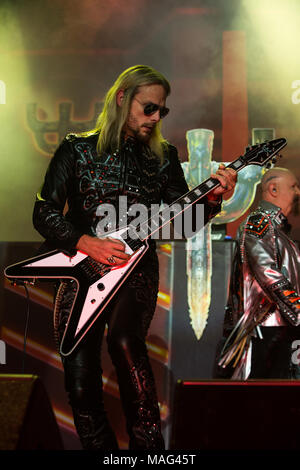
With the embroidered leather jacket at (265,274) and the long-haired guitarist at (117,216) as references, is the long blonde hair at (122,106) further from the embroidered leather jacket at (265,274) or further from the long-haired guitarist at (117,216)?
the embroidered leather jacket at (265,274)

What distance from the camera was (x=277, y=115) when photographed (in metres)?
4.00

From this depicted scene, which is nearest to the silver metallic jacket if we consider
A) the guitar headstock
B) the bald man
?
the bald man

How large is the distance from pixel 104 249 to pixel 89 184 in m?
0.32

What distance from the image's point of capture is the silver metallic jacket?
2607 mm

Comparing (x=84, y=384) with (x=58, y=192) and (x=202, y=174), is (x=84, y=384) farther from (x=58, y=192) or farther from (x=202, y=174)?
(x=202, y=174)

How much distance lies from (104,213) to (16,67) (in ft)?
8.50

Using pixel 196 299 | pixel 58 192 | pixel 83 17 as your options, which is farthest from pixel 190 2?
pixel 58 192

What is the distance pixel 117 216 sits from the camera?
2.15 meters

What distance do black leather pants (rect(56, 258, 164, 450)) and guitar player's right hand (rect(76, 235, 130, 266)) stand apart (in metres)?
0.09

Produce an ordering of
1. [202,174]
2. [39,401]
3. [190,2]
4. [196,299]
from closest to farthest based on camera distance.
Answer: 1. [39,401]
2. [196,299]
3. [202,174]
4. [190,2]

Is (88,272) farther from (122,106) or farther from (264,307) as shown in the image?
(264,307)

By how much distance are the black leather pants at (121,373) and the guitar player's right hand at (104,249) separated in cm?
9

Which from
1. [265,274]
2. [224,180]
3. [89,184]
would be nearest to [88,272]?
[89,184]

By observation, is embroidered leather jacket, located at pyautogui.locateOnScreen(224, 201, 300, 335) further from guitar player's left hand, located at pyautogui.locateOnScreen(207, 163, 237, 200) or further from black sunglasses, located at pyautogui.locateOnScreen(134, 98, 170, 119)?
black sunglasses, located at pyautogui.locateOnScreen(134, 98, 170, 119)
